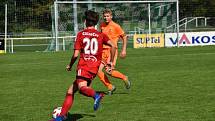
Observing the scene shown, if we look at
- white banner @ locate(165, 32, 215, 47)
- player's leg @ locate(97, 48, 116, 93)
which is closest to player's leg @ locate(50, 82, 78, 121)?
player's leg @ locate(97, 48, 116, 93)

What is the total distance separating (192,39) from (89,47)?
28890mm

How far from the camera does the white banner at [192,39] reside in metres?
35.7

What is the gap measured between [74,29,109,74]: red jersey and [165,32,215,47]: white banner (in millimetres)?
28292

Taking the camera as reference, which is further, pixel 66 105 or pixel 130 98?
pixel 130 98

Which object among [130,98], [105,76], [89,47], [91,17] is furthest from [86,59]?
[105,76]

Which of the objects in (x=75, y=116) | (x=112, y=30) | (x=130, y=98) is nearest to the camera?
(x=75, y=116)

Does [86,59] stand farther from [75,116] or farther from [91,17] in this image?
[75,116]

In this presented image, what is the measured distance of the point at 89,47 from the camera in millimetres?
7684

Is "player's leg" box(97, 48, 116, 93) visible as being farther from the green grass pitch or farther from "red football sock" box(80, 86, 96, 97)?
"red football sock" box(80, 86, 96, 97)

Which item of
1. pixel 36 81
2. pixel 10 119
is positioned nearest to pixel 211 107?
pixel 10 119

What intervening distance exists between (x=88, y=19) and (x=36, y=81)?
7.54m

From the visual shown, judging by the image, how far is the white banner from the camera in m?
Answer: 35.7

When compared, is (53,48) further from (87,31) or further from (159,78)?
(87,31)

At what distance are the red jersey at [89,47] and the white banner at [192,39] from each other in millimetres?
28292
